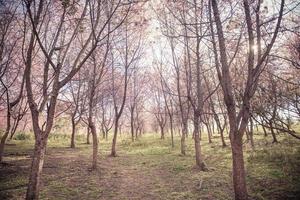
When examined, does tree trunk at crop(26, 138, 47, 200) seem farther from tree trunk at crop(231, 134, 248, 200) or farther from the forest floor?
tree trunk at crop(231, 134, 248, 200)

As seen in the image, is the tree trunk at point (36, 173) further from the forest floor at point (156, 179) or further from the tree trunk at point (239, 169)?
the tree trunk at point (239, 169)

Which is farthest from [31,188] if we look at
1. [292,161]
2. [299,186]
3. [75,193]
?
[292,161]

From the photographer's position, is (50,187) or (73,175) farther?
(73,175)

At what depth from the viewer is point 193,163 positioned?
14.0 m

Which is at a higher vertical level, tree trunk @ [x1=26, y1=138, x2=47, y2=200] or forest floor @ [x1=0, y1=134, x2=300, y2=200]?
tree trunk @ [x1=26, y1=138, x2=47, y2=200]

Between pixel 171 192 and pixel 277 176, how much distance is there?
168 inches

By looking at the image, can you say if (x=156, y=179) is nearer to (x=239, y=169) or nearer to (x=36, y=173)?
(x=36, y=173)

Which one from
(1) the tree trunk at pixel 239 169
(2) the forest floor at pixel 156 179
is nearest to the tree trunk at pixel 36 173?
(2) the forest floor at pixel 156 179

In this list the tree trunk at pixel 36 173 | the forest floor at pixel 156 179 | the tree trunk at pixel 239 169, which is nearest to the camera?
the tree trunk at pixel 239 169

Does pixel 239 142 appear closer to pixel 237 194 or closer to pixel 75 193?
pixel 237 194

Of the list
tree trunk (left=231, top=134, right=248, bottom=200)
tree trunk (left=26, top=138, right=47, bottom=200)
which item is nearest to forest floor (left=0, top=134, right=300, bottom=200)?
tree trunk (left=26, top=138, right=47, bottom=200)

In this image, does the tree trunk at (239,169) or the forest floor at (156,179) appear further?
the forest floor at (156,179)

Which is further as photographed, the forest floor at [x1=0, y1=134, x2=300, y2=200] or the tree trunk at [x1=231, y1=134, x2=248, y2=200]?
the forest floor at [x1=0, y1=134, x2=300, y2=200]

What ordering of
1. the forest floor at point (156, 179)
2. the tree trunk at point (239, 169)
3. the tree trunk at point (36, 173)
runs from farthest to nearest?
the forest floor at point (156, 179) → the tree trunk at point (36, 173) → the tree trunk at point (239, 169)
